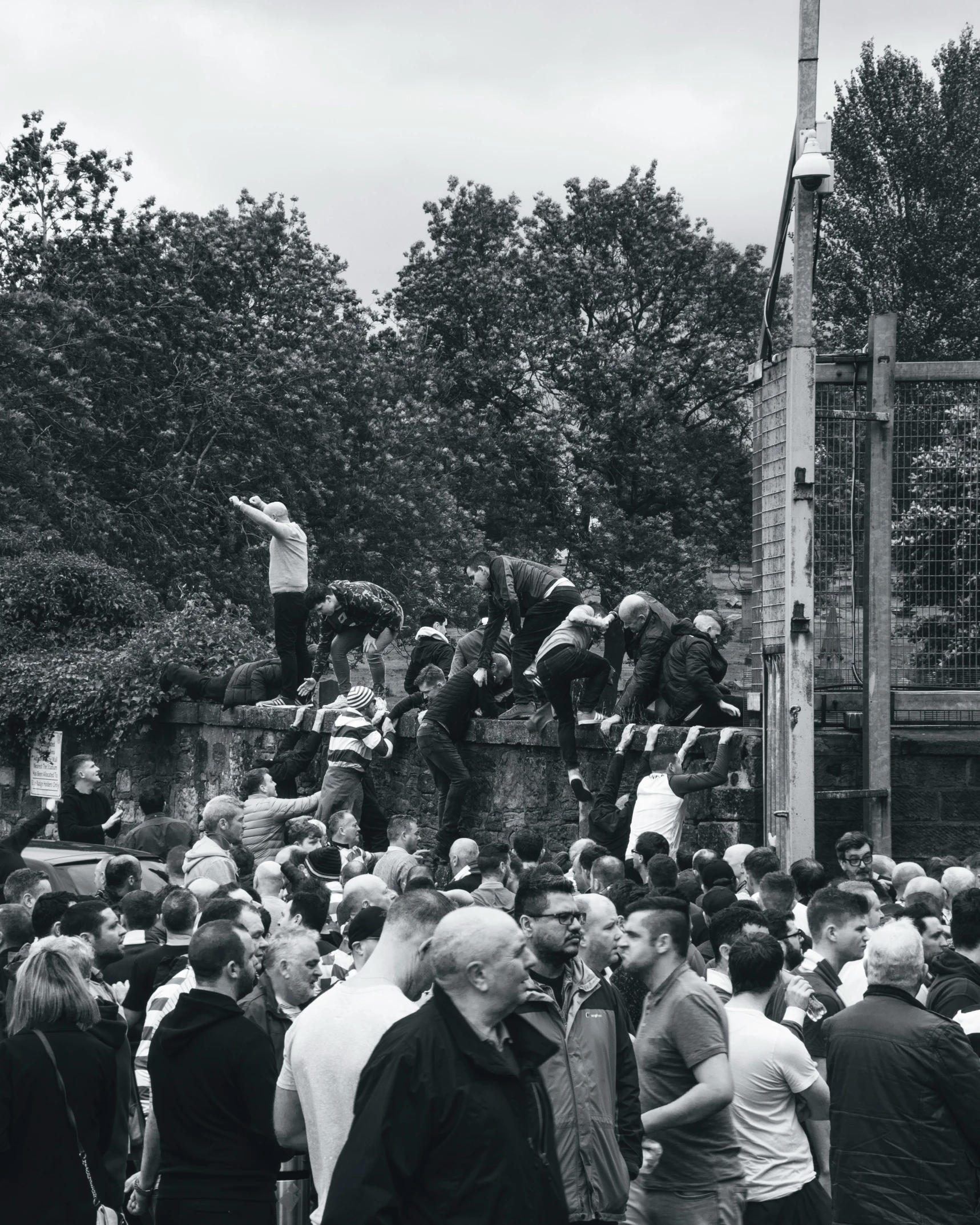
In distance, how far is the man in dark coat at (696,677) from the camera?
11.8m

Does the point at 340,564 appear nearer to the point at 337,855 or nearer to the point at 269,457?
the point at 269,457

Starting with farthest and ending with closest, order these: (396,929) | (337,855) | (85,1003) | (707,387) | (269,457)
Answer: (707,387) → (269,457) → (337,855) → (85,1003) → (396,929)

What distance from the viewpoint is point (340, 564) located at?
31875mm

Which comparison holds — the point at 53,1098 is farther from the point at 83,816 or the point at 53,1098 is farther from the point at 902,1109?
the point at 83,816

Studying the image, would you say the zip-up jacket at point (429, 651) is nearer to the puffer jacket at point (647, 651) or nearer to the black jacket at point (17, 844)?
the puffer jacket at point (647, 651)

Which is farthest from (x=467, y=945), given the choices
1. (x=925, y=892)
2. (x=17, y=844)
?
(x=17, y=844)

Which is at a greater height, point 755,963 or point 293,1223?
point 755,963

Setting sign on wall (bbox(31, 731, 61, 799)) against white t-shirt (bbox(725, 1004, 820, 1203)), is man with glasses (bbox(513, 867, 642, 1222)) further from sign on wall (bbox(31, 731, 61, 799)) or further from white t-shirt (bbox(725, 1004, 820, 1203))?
sign on wall (bbox(31, 731, 61, 799))

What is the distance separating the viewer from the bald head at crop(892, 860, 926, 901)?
8.35 m

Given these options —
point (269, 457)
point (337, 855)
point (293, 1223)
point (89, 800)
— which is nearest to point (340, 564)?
point (269, 457)

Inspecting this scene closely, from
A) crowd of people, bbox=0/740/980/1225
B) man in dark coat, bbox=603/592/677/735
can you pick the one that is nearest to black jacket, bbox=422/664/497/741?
man in dark coat, bbox=603/592/677/735

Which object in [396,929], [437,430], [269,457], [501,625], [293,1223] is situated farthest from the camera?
[437,430]

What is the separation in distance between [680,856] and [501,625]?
2.87 meters

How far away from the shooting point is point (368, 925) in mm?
5547
